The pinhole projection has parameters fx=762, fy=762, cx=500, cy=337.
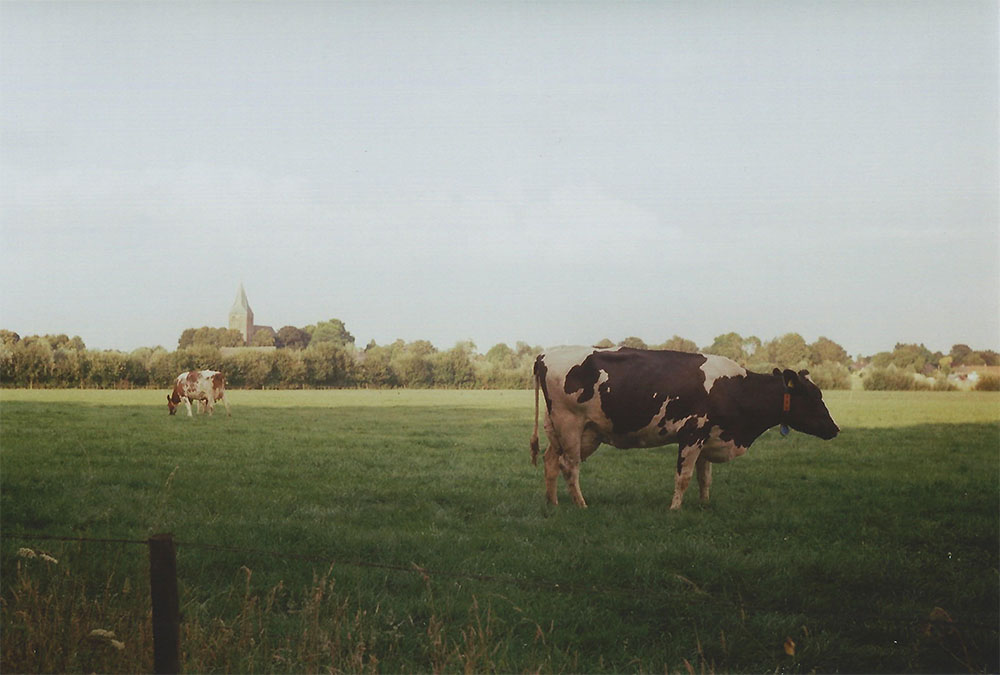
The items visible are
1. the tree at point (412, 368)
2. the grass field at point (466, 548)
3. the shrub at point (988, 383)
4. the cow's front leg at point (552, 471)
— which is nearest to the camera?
the grass field at point (466, 548)

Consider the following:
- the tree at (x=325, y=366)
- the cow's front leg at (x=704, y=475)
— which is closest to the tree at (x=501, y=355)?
the tree at (x=325, y=366)

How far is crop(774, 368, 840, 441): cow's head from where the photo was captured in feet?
28.3

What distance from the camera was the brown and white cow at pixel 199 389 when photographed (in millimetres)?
12734

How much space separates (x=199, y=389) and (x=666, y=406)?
8.26 metres

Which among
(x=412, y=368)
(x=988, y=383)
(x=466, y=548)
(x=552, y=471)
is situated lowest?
(x=466, y=548)

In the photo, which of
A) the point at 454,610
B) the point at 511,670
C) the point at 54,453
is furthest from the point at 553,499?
the point at 54,453

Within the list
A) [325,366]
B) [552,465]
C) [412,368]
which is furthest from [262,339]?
[552,465]

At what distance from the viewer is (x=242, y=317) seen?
1259 cm

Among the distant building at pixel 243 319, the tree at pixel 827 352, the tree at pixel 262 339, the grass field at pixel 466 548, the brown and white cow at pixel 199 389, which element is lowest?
the grass field at pixel 466 548

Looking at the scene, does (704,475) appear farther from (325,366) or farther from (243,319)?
(243,319)

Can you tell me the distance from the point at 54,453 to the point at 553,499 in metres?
7.21

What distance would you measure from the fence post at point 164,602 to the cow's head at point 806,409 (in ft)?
22.9

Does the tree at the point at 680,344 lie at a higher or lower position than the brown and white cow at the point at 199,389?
higher

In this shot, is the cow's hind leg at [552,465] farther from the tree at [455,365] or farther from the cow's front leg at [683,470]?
the tree at [455,365]
